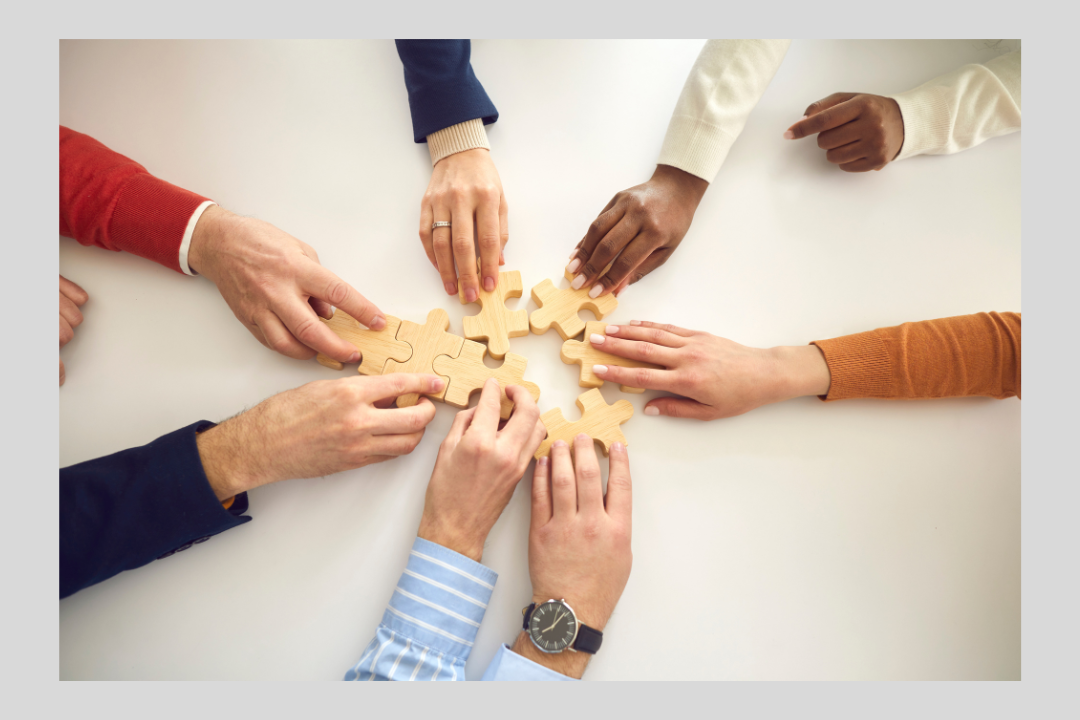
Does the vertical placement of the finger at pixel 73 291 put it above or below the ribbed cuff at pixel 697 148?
below

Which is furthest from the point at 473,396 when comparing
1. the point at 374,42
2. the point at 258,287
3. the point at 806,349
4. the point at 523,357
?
the point at 374,42

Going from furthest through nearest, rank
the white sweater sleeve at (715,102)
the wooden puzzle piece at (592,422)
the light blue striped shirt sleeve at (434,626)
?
the white sweater sleeve at (715,102)
the wooden puzzle piece at (592,422)
the light blue striped shirt sleeve at (434,626)

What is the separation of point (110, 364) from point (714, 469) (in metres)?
1.88

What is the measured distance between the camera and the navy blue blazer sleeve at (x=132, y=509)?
4.04 ft

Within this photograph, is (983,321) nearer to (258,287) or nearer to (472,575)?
(472,575)

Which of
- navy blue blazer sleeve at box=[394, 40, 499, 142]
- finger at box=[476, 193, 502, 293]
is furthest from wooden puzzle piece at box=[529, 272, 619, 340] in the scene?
navy blue blazer sleeve at box=[394, 40, 499, 142]

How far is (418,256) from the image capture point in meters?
1.63

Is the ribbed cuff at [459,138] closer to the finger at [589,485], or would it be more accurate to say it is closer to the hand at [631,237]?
the hand at [631,237]

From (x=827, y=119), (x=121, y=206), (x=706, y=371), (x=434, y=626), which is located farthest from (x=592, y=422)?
(x=121, y=206)

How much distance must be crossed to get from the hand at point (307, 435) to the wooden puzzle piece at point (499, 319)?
0.30 metres

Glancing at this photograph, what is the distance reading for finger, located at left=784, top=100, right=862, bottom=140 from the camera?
166 centimetres

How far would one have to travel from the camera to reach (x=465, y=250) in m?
1.48

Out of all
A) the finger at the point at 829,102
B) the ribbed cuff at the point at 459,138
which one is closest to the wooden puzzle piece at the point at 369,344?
the ribbed cuff at the point at 459,138

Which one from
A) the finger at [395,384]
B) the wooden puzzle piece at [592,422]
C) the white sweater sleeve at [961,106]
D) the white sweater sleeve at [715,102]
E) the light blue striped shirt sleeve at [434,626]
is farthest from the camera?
the white sweater sleeve at [961,106]
